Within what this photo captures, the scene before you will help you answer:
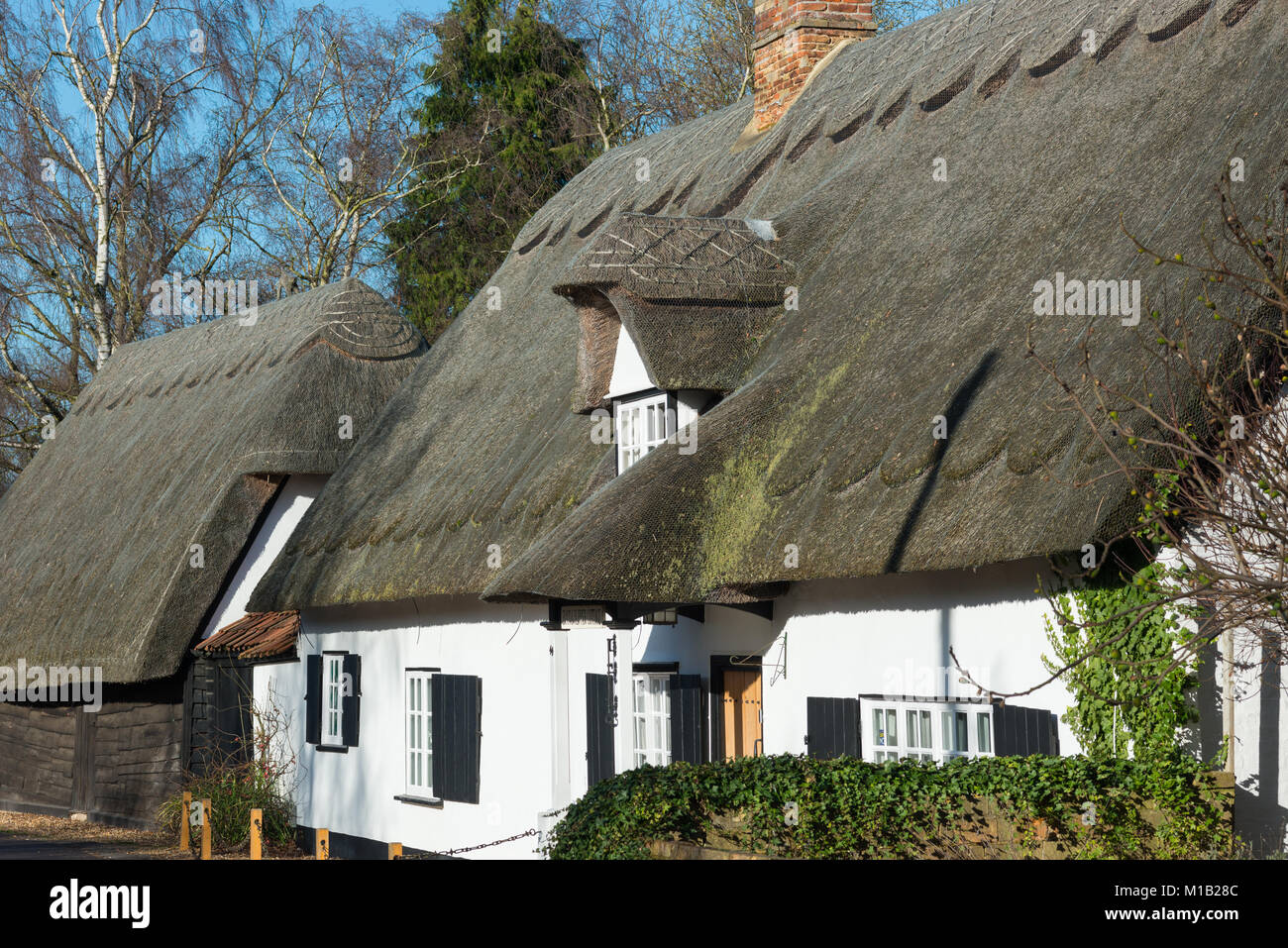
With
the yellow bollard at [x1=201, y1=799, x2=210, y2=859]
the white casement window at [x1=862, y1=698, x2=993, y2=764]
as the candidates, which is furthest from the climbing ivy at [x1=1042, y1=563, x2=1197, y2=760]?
the yellow bollard at [x1=201, y1=799, x2=210, y2=859]

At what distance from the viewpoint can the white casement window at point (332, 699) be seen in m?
16.0

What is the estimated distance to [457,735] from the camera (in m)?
14.0

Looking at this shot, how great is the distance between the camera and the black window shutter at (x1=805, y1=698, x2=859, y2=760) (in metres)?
9.95

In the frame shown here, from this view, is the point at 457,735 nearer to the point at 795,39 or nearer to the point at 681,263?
the point at 681,263

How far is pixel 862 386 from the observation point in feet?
33.6

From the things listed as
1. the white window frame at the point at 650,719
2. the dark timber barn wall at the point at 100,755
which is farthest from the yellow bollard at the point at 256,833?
the white window frame at the point at 650,719

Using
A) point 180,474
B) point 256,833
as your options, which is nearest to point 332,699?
point 256,833

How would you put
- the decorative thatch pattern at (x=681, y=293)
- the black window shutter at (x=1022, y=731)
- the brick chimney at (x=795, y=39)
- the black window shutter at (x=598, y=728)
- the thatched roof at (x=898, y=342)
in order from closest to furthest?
the black window shutter at (x=1022, y=731) → the thatched roof at (x=898, y=342) → the decorative thatch pattern at (x=681, y=293) → the black window shutter at (x=598, y=728) → the brick chimney at (x=795, y=39)

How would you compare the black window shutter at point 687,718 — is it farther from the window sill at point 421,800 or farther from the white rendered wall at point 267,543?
the white rendered wall at point 267,543

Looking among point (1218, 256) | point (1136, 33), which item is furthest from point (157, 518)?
point (1218, 256)

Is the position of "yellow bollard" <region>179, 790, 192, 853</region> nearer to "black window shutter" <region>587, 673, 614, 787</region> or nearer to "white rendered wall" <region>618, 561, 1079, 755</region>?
"black window shutter" <region>587, 673, 614, 787</region>

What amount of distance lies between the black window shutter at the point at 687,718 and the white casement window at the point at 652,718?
97 millimetres

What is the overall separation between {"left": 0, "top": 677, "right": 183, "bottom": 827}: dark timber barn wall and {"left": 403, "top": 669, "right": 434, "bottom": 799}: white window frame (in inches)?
152

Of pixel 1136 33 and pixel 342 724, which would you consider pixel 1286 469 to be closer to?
pixel 1136 33
